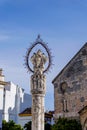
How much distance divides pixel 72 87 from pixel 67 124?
4.32 metres

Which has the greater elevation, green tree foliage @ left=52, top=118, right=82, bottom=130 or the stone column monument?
the stone column monument

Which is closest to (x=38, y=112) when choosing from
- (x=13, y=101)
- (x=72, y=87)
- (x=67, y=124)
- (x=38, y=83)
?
(x=38, y=83)

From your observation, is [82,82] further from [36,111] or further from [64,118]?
[36,111]

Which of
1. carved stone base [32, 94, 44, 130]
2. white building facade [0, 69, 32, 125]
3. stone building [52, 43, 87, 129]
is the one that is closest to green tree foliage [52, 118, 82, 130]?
stone building [52, 43, 87, 129]

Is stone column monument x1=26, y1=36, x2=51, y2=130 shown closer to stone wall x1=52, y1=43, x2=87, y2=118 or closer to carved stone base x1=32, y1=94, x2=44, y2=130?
carved stone base x1=32, y1=94, x2=44, y2=130

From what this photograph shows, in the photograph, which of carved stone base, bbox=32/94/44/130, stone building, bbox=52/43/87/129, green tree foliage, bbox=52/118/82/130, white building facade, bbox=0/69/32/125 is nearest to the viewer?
carved stone base, bbox=32/94/44/130

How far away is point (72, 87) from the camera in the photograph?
116 feet

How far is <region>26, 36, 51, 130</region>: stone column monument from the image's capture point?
19.2m

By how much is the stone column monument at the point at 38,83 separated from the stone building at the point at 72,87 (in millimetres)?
14424

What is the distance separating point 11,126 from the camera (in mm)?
40875

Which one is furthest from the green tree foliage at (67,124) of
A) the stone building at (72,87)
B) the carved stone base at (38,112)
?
the carved stone base at (38,112)

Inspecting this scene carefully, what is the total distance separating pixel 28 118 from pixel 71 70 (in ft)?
65.5

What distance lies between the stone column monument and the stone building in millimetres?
14424

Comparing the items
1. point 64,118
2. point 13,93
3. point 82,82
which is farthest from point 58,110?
point 13,93
